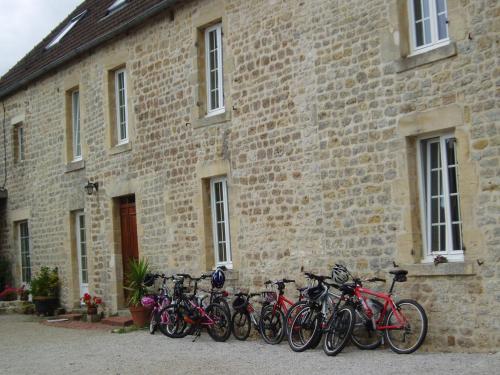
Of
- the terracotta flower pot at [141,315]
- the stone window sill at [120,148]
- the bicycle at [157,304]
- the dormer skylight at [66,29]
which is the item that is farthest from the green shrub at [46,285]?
the dormer skylight at [66,29]

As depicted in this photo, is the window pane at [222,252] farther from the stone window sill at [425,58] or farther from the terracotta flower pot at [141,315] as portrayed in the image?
the stone window sill at [425,58]

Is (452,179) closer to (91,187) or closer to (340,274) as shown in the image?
(340,274)

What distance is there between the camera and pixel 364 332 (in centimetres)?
952

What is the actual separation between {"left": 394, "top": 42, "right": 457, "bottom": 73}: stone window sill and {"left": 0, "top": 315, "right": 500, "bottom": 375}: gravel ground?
3468mm

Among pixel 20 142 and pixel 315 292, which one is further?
pixel 20 142

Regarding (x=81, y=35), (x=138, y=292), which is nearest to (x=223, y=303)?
(x=138, y=292)

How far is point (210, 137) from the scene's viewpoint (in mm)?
12492

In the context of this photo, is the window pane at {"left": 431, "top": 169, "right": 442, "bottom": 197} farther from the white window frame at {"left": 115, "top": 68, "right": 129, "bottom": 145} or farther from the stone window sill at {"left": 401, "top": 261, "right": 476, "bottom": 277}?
the white window frame at {"left": 115, "top": 68, "right": 129, "bottom": 145}

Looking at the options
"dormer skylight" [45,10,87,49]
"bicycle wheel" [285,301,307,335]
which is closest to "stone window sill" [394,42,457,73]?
"bicycle wheel" [285,301,307,335]

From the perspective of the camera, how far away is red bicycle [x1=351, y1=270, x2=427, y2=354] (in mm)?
8781

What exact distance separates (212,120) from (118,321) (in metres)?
4.41

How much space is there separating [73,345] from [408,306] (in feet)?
18.4

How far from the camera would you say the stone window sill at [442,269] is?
843cm

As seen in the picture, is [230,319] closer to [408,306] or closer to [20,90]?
[408,306]
